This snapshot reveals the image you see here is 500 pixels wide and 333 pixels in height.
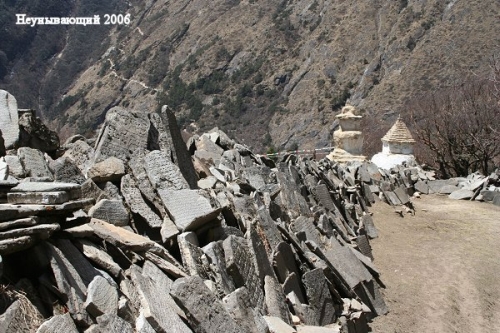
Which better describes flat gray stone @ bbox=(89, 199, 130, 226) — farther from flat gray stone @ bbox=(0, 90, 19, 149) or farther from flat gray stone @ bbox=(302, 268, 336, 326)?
flat gray stone @ bbox=(302, 268, 336, 326)

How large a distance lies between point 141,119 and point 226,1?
70.1m

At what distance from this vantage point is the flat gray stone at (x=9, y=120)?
5.82 metres

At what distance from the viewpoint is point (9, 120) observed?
600cm

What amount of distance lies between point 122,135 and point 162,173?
34.4 inches

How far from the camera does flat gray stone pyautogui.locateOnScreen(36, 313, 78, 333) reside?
10.5 feet

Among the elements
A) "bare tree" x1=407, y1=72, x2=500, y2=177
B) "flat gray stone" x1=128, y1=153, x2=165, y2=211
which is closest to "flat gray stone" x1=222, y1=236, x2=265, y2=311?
"flat gray stone" x1=128, y1=153, x2=165, y2=211

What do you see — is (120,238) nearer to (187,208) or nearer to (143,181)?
(187,208)

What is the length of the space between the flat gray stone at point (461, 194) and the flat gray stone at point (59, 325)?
12.7 m

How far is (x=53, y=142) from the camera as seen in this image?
678cm

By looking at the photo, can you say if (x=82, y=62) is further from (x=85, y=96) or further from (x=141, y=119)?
(x=141, y=119)

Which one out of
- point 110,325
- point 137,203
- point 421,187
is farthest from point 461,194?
point 110,325

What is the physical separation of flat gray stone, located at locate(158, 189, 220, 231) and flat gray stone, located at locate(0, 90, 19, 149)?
5.89 feet

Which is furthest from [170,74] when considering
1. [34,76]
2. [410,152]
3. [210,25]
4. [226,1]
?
[410,152]

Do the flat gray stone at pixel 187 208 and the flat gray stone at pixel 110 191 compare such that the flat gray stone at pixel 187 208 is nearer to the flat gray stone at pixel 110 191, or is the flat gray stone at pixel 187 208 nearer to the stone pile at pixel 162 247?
the stone pile at pixel 162 247
